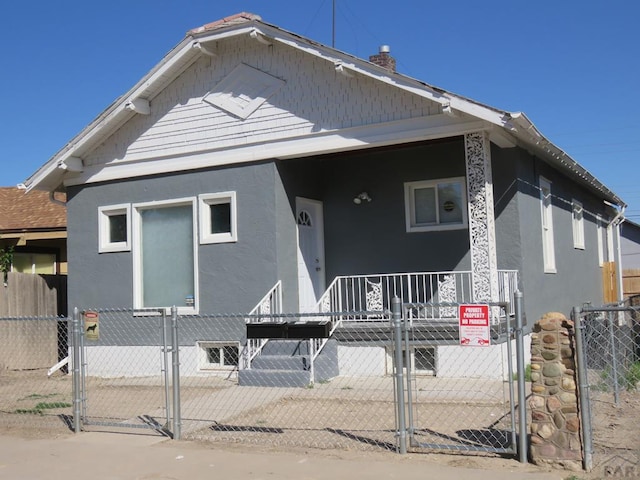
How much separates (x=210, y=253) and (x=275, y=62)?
11.9ft

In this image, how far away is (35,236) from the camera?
18.7 m

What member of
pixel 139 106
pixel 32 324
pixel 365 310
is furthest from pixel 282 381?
pixel 32 324

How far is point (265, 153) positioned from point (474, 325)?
23.8ft

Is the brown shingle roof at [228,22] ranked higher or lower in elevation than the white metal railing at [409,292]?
Result: higher

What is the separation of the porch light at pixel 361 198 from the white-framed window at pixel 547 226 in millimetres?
3290

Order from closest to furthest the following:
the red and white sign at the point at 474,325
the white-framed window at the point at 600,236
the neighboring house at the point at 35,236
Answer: the red and white sign at the point at 474,325 < the neighboring house at the point at 35,236 < the white-framed window at the point at 600,236

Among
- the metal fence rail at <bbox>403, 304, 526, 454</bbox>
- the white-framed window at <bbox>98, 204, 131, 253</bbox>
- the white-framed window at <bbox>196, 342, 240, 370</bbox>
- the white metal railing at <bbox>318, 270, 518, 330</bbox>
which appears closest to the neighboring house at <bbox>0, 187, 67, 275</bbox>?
the white-framed window at <bbox>98, 204, 131, 253</bbox>

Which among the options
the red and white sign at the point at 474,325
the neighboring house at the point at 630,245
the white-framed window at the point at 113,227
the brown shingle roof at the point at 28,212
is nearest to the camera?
the red and white sign at the point at 474,325

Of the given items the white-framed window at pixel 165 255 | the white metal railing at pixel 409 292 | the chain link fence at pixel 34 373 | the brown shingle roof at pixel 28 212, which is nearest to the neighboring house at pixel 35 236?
the brown shingle roof at pixel 28 212

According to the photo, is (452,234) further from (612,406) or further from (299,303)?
(612,406)

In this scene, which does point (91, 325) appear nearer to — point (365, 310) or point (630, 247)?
point (365, 310)

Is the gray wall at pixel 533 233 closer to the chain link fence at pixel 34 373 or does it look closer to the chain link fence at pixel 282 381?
the chain link fence at pixel 282 381

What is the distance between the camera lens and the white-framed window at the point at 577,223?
55.8 ft

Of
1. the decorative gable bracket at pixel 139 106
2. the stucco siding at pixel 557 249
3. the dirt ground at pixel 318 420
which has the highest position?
the decorative gable bracket at pixel 139 106
